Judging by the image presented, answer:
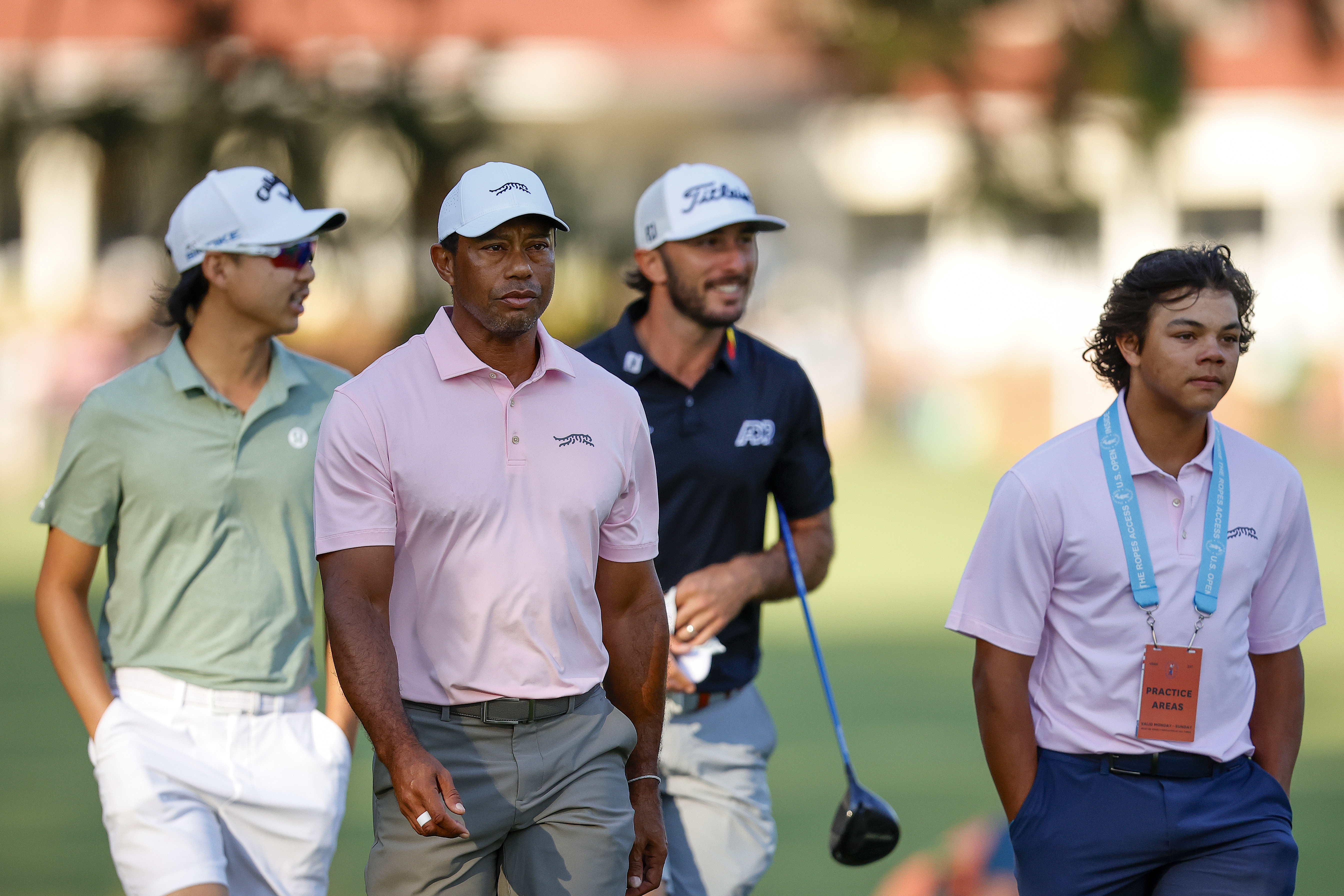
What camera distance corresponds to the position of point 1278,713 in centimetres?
418

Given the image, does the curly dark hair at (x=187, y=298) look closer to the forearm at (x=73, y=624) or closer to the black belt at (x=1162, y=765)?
the forearm at (x=73, y=624)

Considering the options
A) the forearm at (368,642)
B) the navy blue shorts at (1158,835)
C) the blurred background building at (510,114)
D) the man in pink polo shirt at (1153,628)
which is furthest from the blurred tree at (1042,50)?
the forearm at (368,642)

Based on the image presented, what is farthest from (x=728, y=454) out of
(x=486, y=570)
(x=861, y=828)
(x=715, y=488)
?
(x=486, y=570)

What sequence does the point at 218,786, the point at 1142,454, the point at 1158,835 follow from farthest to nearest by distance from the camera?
the point at 218,786 → the point at 1142,454 → the point at 1158,835

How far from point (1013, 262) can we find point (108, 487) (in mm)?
2807

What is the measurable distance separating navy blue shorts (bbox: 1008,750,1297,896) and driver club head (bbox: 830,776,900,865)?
84 cm

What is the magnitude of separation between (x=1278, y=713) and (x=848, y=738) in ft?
19.3

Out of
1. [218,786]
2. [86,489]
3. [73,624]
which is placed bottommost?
[218,786]

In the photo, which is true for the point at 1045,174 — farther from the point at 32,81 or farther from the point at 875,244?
the point at 875,244

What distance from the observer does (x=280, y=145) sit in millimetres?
5234

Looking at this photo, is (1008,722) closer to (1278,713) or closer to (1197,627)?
(1197,627)

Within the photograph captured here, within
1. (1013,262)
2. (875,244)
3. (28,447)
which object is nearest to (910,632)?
(1013,262)

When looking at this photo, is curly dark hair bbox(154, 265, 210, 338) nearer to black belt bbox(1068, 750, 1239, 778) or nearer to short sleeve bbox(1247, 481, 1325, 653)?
black belt bbox(1068, 750, 1239, 778)

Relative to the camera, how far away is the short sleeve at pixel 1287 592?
164 inches
